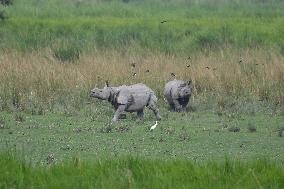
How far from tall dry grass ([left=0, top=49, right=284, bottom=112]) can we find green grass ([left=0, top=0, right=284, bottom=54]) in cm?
299

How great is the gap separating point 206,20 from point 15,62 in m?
11.1

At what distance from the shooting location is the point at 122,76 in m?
15.5

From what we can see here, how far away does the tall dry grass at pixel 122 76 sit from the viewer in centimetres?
1459

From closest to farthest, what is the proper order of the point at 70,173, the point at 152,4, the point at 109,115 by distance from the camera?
the point at 70,173 → the point at 109,115 → the point at 152,4

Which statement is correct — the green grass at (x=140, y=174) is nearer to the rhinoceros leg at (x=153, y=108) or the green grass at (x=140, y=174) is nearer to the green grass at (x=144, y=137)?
the green grass at (x=144, y=137)

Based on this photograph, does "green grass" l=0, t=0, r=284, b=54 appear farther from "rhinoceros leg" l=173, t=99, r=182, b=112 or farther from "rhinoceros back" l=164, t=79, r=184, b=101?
"rhinoceros leg" l=173, t=99, r=182, b=112

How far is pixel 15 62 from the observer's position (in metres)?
15.9

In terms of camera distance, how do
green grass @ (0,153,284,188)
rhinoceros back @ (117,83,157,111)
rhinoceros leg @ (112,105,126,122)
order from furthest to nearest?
rhinoceros back @ (117,83,157,111) → rhinoceros leg @ (112,105,126,122) → green grass @ (0,153,284,188)

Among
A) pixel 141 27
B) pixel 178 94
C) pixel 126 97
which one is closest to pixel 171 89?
pixel 178 94

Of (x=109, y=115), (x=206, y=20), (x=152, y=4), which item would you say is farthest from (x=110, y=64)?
(x=152, y=4)

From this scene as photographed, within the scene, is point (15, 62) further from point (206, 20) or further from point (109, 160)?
point (206, 20)

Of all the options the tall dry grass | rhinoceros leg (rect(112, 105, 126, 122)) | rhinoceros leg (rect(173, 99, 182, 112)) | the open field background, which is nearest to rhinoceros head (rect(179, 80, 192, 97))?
rhinoceros leg (rect(173, 99, 182, 112))

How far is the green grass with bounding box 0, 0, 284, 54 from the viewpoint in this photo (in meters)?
21.8

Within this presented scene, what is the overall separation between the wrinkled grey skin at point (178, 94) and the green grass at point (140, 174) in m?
5.76
